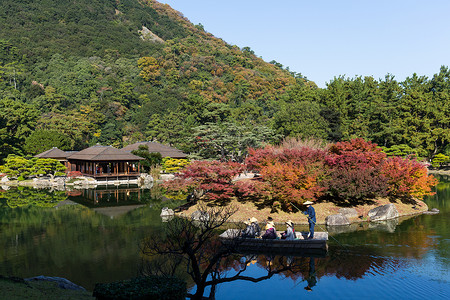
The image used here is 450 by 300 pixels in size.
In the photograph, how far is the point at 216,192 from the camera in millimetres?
21031

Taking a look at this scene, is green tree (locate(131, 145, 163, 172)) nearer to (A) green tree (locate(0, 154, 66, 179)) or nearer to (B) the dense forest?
(B) the dense forest

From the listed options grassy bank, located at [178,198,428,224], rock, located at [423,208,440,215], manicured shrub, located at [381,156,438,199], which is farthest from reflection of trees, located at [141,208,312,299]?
rock, located at [423,208,440,215]

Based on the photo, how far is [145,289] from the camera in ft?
22.4

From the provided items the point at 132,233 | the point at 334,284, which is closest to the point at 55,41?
the point at 132,233

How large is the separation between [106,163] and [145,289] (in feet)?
115

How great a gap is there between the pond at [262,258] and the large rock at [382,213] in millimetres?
796

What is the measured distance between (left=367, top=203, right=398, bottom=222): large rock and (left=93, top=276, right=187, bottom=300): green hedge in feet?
47.7

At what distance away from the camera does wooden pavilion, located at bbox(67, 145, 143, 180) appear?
37062mm

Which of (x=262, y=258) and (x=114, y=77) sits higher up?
(x=114, y=77)

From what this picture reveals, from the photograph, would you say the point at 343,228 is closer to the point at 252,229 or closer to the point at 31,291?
the point at 252,229

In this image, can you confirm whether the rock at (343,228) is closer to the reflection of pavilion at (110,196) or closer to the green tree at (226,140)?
the reflection of pavilion at (110,196)

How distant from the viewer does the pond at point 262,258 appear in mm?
10227

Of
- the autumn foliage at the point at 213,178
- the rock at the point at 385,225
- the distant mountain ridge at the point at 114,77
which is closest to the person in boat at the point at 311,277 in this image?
the rock at the point at 385,225

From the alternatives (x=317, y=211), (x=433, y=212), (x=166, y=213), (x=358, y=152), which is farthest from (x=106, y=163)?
(x=433, y=212)
